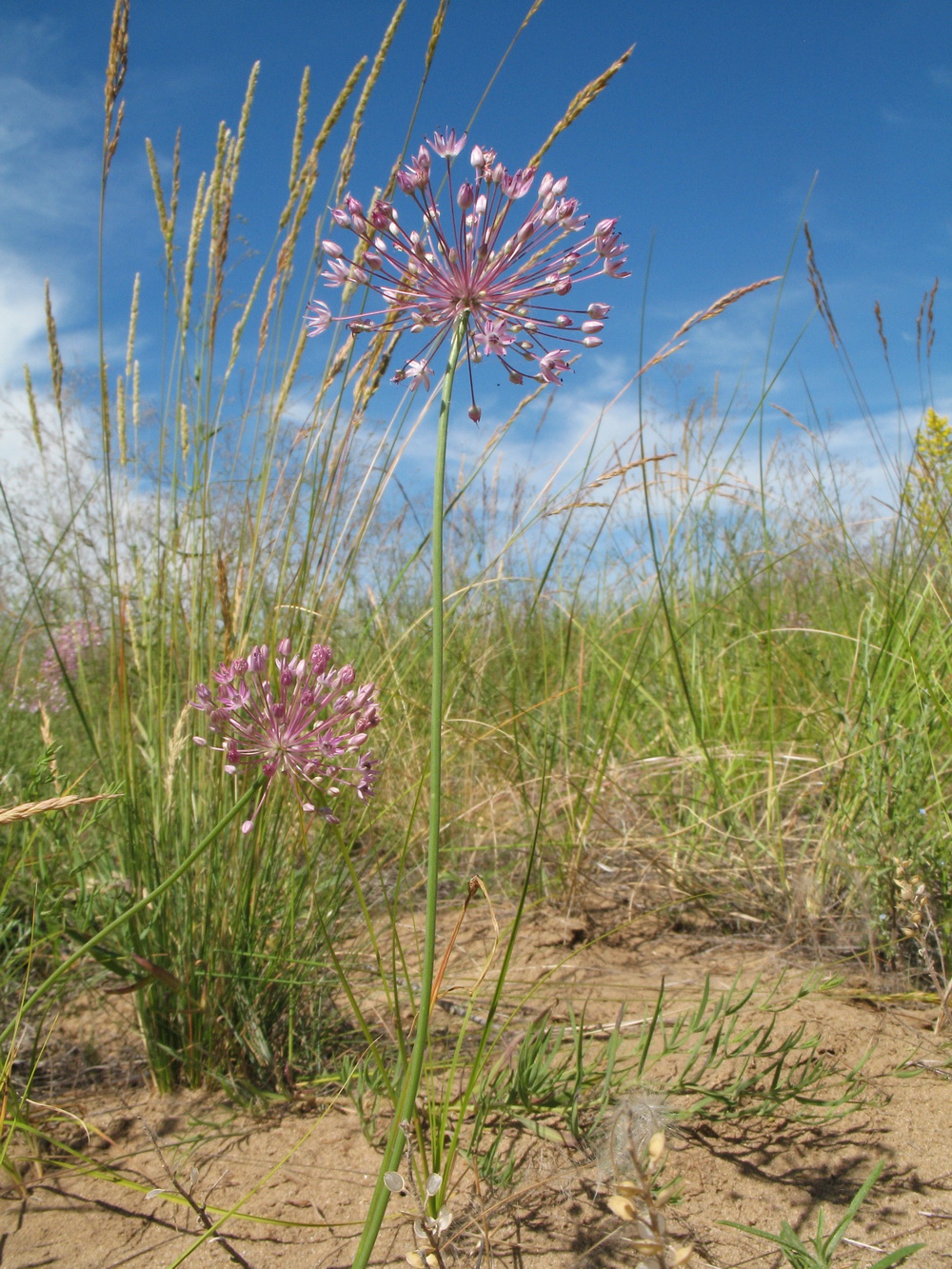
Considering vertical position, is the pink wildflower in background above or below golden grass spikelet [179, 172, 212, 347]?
below

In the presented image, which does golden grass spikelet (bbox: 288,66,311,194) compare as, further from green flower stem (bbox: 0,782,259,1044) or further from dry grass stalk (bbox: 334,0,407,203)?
green flower stem (bbox: 0,782,259,1044)

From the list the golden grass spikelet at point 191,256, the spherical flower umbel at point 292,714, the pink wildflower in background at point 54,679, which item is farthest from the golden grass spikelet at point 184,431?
the pink wildflower in background at point 54,679

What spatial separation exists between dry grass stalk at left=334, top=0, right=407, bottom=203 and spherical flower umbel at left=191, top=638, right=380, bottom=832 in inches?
45.9

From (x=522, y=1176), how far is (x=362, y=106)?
6.80ft

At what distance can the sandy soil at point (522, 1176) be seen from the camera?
1.19 meters

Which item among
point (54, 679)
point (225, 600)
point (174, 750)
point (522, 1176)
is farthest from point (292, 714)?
point (54, 679)

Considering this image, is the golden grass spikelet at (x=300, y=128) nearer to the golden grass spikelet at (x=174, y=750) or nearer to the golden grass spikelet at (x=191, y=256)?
the golden grass spikelet at (x=191, y=256)

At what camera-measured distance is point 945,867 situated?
5.91 feet

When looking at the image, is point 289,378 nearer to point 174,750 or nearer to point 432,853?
point 174,750

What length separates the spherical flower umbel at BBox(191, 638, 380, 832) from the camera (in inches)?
49.7

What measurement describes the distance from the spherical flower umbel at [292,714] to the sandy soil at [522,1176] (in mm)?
496

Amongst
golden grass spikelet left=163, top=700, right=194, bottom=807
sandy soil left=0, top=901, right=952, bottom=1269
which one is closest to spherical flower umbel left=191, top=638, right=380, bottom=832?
golden grass spikelet left=163, top=700, right=194, bottom=807

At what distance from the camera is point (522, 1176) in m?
1.31

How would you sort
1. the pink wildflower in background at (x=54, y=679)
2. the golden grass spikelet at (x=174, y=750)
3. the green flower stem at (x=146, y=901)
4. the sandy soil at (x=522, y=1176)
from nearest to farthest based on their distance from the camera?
the green flower stem at (x=146, y=901) → the sandy soil at (x=522, y=1176) → the golden grass spikelet at (x=174, y=750) → the pink wildflower in background at (x=54, y=679)
